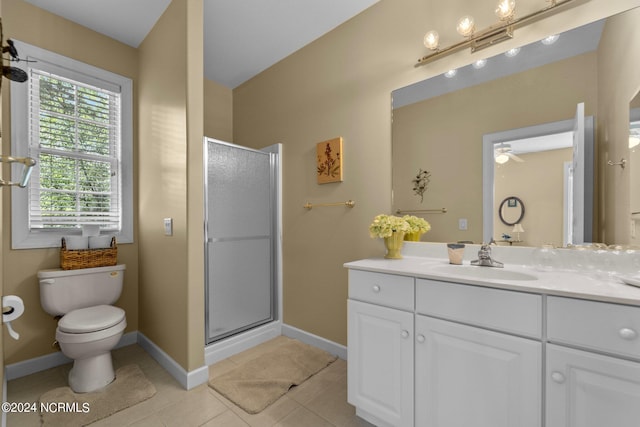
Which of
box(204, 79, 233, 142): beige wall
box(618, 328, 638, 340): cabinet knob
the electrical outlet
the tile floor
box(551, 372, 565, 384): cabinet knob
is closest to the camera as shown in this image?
box(618, 328, 638, 340): cabinet knob

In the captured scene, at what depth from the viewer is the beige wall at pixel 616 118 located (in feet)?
4.05

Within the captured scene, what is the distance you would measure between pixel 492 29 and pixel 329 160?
130cm

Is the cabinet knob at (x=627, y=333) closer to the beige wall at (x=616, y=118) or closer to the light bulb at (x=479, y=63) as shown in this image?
the beige wall at (x=616, y=118)

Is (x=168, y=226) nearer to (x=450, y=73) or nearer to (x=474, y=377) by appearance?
(x=474, y=377)

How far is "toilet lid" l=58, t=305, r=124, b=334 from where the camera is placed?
1.71 m

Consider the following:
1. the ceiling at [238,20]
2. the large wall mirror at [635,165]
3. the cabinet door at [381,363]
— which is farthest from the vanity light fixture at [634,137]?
the ceiling at [238,20]

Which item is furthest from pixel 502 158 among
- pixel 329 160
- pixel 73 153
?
pixel 73 153

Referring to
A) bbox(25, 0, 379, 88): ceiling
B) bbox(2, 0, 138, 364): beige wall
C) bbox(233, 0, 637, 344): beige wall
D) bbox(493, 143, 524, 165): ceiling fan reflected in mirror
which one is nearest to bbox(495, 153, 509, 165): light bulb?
bbox(493, 143, 524, 165): ceiling fan reflected in mirror

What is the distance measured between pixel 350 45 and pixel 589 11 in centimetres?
141

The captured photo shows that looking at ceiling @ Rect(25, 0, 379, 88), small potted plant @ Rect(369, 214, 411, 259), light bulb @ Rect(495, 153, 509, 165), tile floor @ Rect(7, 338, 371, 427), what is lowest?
tile floor @ Rect(7, 338, 371, 427)

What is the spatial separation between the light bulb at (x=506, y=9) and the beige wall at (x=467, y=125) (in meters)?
0.30

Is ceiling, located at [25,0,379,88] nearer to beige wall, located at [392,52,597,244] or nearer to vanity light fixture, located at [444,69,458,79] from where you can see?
vanity light fixture, located at [444,69,458,79]

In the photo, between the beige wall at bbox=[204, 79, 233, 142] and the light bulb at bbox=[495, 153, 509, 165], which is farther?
the beige wall at bbox=[204, 79, 233, 142]

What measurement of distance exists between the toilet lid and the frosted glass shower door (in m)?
0.62
